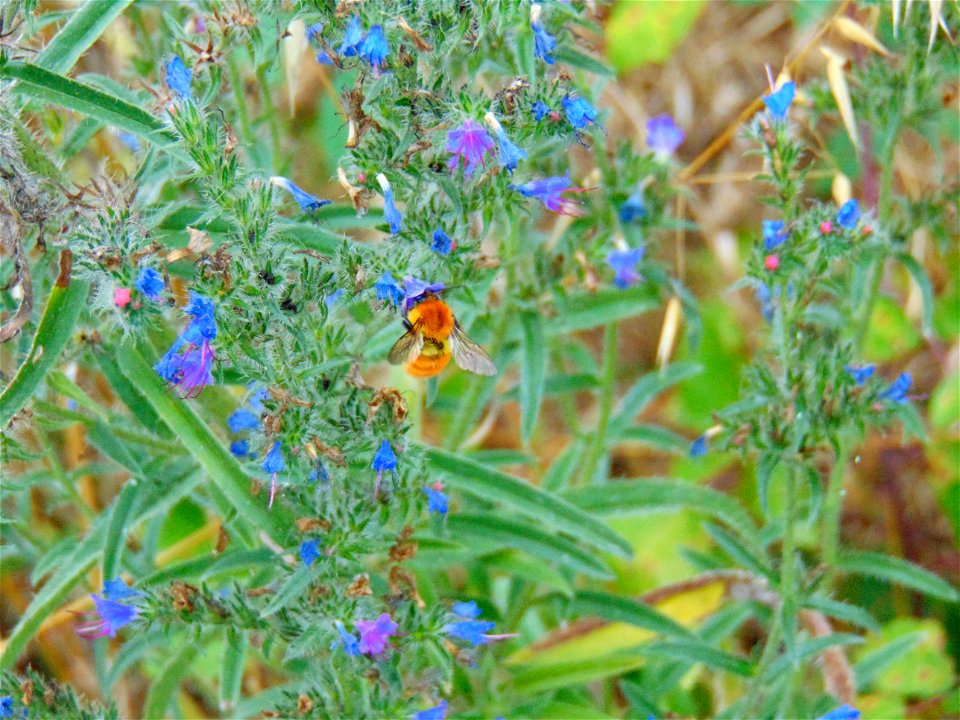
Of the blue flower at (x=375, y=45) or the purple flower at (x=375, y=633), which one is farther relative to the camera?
the purple flower at (x=375, y=633)

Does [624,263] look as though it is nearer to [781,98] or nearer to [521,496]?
[781,98]

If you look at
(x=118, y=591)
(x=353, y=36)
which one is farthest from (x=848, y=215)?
(x=118, y=591)

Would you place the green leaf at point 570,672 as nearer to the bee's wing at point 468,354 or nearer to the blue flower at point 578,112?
the bee's wing at point 468,354

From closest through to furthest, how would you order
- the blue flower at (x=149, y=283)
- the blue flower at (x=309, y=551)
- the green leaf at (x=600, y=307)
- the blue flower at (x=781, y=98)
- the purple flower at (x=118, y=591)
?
1. the blue flower at (x=149, y=283)
2. the blue flower at (x=309, y=551)
3. the purple flower at (x=118, y=591)
4. the blue flower at (x=781, y=98)
5. the green leaf at (x=600, y=307)

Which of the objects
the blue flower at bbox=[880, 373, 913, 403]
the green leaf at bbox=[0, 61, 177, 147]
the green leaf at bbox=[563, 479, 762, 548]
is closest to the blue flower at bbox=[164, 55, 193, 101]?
the green leaf at bbox=[0, 61, 177, 147]

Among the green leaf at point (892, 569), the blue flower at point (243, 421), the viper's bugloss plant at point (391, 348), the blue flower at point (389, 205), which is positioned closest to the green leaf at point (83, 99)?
the viper's bugloss plant at point (391, 348)

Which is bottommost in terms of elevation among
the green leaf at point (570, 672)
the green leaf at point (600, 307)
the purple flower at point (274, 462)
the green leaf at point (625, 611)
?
the green leaf at point (570, 672)
